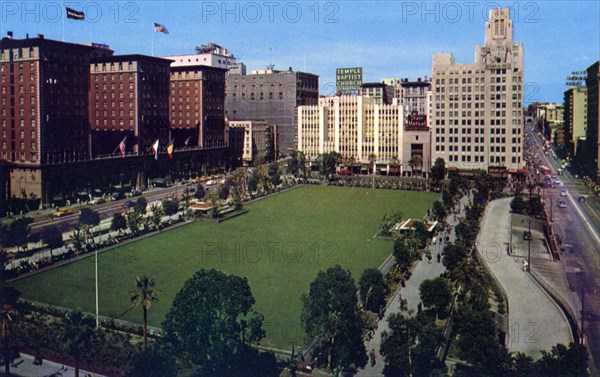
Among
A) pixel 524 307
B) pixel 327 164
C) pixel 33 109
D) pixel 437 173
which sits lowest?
pixel 524 307

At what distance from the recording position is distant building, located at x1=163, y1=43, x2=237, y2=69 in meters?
156

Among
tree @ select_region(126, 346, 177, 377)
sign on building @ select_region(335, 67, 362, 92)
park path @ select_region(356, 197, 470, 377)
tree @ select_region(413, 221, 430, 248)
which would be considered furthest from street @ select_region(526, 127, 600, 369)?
sign on building @ select_region(335, 67, 362, 92)

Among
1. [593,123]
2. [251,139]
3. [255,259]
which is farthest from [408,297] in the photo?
[251,139]

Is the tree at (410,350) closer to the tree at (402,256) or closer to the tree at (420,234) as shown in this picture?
the tree at (402,256)

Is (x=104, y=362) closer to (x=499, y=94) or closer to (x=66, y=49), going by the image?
(x=66, y=49)

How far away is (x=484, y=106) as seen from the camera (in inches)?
4737

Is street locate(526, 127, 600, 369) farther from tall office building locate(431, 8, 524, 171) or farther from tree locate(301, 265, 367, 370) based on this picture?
tall office building locate(431, 8, 524, 171)

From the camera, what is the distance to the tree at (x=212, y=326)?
28172mm

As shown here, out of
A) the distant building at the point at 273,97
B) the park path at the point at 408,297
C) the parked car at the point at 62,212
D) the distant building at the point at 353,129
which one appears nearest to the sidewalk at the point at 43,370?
the park path at the point at 408,297

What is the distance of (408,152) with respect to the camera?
130 meters

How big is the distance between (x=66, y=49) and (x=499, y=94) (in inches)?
3377

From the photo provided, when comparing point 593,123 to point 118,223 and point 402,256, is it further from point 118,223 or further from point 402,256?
point 118,223

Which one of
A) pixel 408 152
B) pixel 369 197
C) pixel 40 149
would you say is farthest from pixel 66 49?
pixel 408 152

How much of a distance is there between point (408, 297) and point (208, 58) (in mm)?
124491
